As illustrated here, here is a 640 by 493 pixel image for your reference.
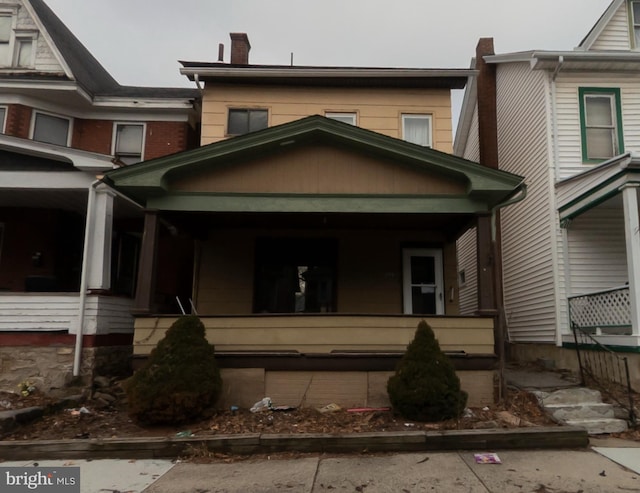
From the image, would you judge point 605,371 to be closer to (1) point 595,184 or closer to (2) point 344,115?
(1) point 595,184

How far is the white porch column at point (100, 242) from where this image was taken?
8023mm

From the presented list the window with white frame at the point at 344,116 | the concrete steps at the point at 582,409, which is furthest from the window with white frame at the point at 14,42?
the concrete steps at the point at 582,409

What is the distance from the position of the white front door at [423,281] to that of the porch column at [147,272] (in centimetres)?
495

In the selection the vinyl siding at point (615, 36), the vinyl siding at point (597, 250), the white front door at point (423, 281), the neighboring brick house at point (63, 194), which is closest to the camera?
the neighboring brick house at point (63, 194)

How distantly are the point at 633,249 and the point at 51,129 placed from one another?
39.2 feet

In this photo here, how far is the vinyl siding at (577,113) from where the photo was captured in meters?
10.1

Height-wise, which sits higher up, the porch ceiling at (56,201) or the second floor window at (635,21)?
the second floor window at (635,21)

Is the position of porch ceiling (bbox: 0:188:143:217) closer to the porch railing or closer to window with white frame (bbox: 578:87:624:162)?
the porch railing

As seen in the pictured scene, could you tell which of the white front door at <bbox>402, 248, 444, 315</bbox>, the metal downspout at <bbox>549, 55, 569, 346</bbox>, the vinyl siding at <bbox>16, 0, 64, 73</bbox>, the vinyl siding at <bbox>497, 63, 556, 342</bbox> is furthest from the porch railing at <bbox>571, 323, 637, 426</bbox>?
the vinyl siding at <bbox>16, 0, 64, 73</bbox>

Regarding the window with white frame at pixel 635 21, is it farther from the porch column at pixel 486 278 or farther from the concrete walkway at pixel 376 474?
the concrete walkway at pixel 376 474

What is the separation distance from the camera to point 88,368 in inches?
301

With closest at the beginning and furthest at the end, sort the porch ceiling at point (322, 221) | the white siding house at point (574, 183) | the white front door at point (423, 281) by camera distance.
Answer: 1. the porch ceiling at point (322, 221)
2. the white siding house at point (574, 183)
3. the white front door at point (423, 281)

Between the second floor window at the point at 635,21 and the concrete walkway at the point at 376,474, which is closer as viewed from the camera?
the concrete walkway at the point at 376,474

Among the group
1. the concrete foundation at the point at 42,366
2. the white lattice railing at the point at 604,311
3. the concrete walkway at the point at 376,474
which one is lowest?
the concrete walkway at the point at 376,474
